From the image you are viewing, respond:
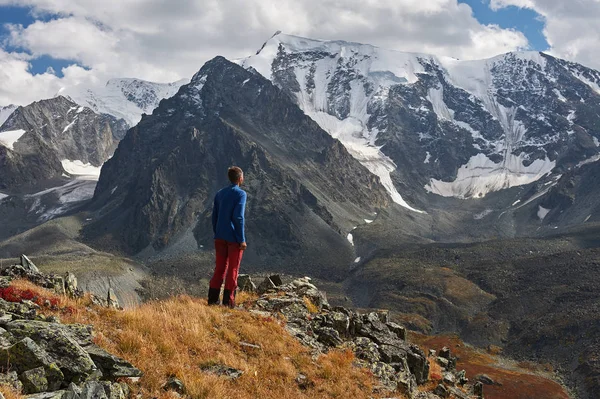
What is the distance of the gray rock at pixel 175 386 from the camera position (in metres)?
8.90

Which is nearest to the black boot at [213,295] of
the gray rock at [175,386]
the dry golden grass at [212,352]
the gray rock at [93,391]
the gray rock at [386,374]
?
the dry golden grass at [212,352]

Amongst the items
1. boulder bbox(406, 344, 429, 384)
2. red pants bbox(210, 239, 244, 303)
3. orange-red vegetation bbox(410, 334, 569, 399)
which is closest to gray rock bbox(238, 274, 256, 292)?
red pants bbox(210, 239, 244, 303)

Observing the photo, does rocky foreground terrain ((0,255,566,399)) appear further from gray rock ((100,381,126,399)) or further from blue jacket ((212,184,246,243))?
blue jacket ((212,184,246,243))

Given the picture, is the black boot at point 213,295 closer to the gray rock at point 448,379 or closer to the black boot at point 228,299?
the black boot at point 228,299

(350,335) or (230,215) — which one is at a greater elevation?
(230,215)

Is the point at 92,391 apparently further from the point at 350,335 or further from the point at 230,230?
the point at 350,335

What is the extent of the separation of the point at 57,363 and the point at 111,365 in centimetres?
91

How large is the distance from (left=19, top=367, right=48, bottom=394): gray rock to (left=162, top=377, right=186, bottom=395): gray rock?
2.06m

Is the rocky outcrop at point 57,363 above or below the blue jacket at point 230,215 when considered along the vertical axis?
below

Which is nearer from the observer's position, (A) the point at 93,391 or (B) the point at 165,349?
(A) the point at 93,391

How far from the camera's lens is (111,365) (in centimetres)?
859

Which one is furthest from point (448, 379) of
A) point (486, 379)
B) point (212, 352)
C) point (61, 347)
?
point (486, 379)

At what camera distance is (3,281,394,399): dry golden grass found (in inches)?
372

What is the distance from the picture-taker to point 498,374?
87750mm
